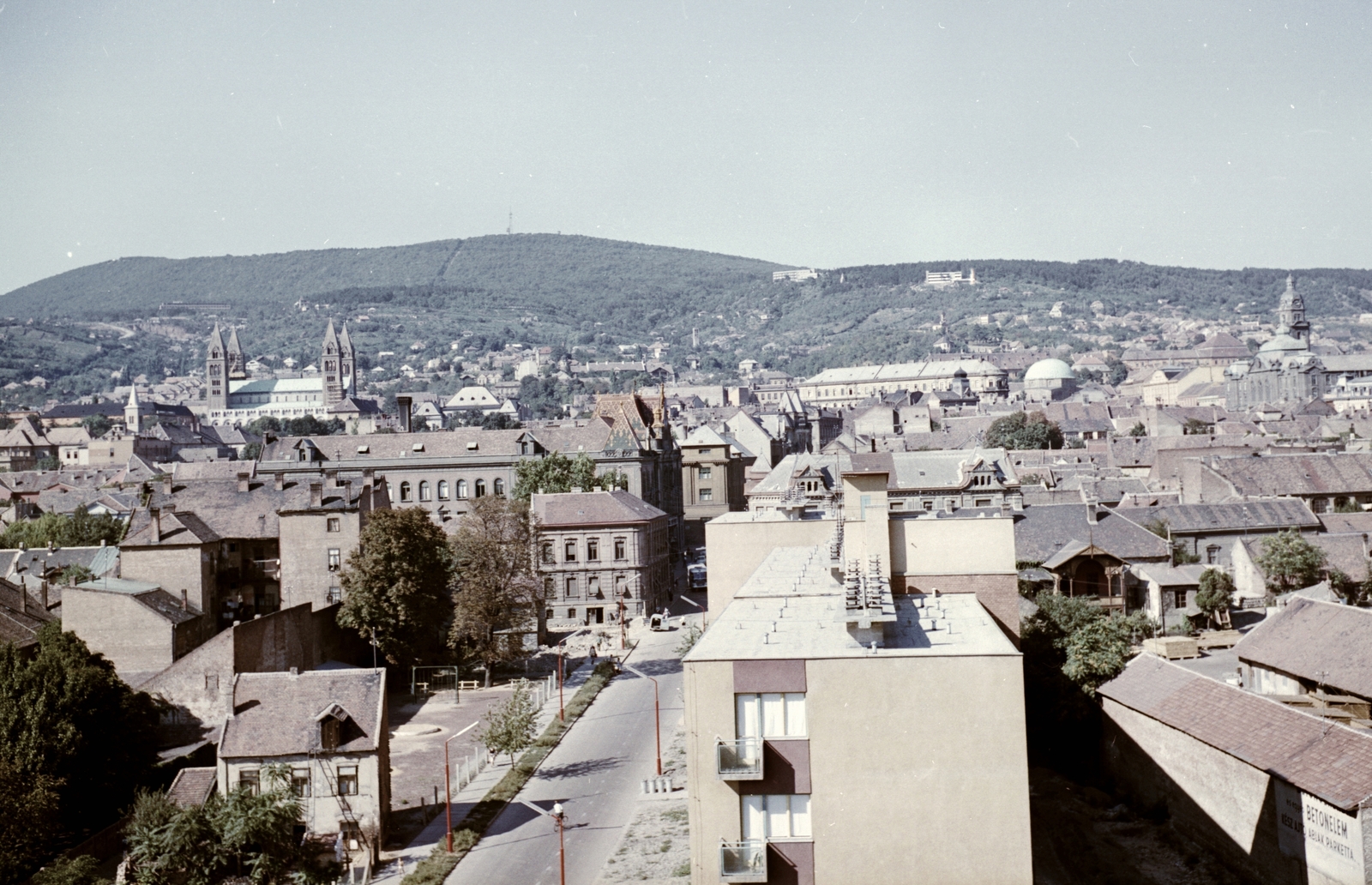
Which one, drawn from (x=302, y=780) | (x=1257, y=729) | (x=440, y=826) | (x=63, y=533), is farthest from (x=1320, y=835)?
(x=63, y=533)

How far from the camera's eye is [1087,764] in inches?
1609

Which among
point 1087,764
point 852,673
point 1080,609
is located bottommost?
point 1087,764

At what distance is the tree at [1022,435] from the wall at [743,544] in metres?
92.7

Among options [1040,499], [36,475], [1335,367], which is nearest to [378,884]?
[1040,499]

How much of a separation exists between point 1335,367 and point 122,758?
200 meters

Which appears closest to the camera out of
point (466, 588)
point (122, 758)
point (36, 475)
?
point (122, 758)

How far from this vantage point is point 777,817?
73.7 ft

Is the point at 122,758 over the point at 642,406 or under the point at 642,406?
under

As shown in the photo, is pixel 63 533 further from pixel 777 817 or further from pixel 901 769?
pixel 901 769

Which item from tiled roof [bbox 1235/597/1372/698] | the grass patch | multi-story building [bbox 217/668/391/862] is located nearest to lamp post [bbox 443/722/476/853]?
the grass patch

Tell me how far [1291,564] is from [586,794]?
38.9m

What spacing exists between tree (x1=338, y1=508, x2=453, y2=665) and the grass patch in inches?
295

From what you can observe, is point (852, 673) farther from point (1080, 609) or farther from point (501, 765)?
point (1080, 609)

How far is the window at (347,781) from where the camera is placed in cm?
3350
